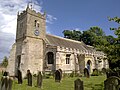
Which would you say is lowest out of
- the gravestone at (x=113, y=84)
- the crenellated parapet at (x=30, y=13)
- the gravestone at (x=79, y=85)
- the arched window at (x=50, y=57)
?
the gravestone at (x=79, y=85)

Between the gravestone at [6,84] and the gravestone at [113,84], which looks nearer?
the gravestone at [113,84]

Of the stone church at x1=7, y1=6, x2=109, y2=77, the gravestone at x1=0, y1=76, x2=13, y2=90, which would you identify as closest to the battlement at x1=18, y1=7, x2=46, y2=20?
the stone church at x1=7, y1=6, x2=109, y2=77

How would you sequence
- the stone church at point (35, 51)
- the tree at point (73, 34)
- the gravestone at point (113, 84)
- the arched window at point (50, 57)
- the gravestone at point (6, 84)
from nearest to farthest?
the gravestone at point (113, 84) → the gravestone at point (6, 84) → the stone church at point (35, 51) → the arched window at point (50, 57) → the tree at point (73, 34)

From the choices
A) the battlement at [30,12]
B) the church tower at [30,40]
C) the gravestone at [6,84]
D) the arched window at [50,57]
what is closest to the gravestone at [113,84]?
the gravestone at [6,84]

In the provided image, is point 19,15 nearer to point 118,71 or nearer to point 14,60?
point 14,60

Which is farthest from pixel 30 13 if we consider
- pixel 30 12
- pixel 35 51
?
pixel 35 51

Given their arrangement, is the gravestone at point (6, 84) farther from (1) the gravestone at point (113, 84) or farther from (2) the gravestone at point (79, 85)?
(1) the gravestone at point (113, 84)

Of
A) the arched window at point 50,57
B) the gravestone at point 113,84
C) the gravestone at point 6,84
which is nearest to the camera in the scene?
the gravestone at point 113,84

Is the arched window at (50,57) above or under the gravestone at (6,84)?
above

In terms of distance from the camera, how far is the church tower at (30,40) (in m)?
29.8

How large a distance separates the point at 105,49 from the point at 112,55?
0.69 m

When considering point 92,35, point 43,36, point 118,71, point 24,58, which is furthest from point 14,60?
point 92,35

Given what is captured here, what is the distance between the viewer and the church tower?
2975 cm

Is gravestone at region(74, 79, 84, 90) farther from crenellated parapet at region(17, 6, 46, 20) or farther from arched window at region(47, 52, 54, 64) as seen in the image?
crenellated parapet at region(17, 6, 46, 20)
